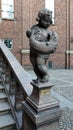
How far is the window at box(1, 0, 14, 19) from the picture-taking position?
12.1 metres

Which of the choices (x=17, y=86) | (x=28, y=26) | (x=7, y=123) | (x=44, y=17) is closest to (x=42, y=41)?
(x=44, y=17)

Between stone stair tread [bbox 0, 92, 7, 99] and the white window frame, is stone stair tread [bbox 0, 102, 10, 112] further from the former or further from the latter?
the white window frame

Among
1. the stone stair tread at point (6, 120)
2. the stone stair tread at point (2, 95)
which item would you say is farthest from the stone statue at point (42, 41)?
the stone stair tread at point (2, 95)

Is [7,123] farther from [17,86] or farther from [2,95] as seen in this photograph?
[2,95]

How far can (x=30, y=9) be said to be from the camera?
1262 cm

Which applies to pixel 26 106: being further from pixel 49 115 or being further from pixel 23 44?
pixel 23 44

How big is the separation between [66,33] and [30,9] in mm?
3119

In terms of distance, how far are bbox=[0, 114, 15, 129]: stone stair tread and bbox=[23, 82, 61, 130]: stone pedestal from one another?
64 cm

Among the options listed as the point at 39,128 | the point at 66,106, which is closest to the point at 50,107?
the point at 39,128

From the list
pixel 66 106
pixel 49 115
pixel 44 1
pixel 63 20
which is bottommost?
pixel 66 106

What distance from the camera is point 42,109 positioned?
2291 mm

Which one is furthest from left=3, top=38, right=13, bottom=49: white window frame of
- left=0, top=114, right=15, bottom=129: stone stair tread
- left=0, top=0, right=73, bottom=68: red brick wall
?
left=0, top=114, right=15, bottom=129: stone stair tread

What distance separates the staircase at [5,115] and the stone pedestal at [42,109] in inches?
25.4

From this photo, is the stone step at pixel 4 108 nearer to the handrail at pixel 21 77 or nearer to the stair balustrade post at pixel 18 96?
the stair balustrade post at pixel 18 96
